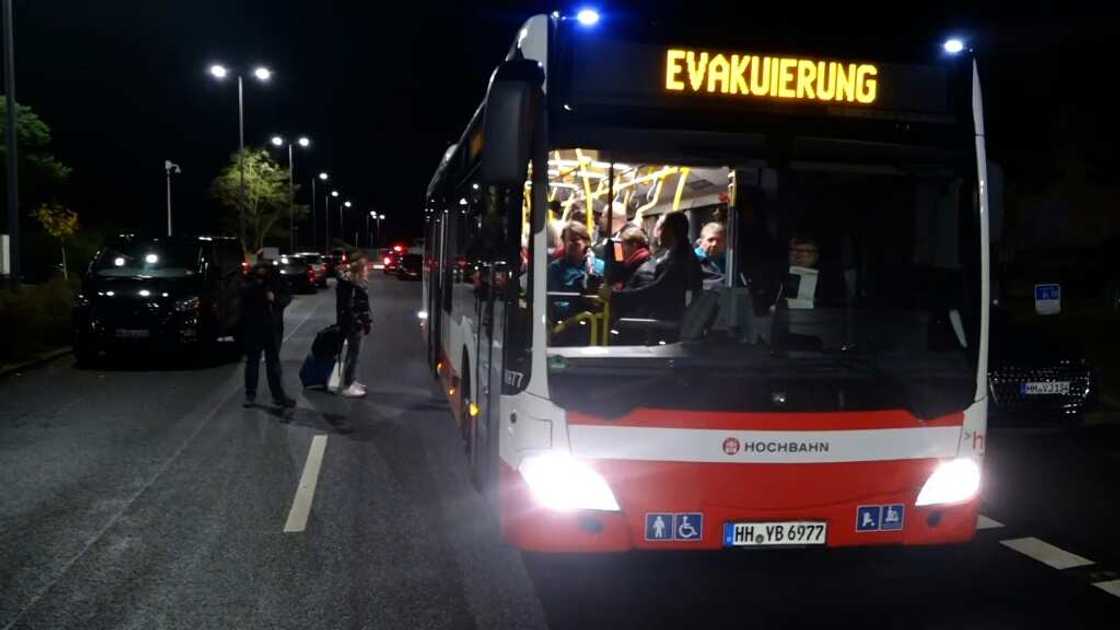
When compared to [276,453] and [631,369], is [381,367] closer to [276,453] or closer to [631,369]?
[276,453]

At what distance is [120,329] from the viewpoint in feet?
48.6

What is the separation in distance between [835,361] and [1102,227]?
29.5 m

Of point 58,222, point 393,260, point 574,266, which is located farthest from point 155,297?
point 393,260

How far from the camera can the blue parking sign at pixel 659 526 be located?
471 cm

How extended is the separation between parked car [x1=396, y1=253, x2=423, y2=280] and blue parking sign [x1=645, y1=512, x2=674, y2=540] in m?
45.0

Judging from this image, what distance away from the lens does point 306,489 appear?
750 centimetres

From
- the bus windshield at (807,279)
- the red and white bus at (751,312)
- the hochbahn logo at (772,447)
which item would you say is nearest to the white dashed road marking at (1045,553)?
the red and white bus at (751,312)

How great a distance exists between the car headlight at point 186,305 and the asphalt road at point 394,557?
5.44 m

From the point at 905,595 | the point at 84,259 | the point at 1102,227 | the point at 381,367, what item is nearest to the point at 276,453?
the point at 905,595

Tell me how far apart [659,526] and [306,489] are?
363 centimetres

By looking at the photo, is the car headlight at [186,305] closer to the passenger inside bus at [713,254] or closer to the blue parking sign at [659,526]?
the passenger inside bus at [713,254]

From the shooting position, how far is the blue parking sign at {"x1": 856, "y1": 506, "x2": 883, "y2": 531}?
15.8ft

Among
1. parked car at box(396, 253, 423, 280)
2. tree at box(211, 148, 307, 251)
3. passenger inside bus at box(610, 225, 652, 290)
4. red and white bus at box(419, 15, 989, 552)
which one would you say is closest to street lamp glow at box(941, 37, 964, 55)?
red and white bus at box(419, 15, 989, 552)

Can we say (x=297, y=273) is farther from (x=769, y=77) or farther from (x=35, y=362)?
(x=769, y=77)
